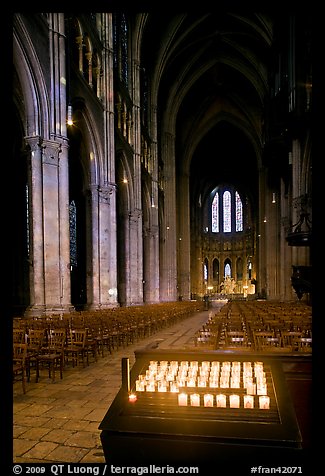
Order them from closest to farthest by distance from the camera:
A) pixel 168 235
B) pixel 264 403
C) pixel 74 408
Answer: pixel 264 403, pixel 74 408, pixel 168 235

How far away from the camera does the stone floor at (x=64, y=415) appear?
3699 millimetres

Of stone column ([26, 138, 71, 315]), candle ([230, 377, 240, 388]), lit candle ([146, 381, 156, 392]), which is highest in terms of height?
stone column ([26, 138, 71, 315])

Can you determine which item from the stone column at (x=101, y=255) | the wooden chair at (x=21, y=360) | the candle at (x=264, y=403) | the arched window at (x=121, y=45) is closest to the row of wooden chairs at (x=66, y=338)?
the wooden chair at (x=21, y=360)

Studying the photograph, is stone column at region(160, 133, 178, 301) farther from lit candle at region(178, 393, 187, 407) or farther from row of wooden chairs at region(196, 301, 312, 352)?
lit candle at region(178, 393, 187, 407)

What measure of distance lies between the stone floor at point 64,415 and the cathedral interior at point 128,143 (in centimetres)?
193

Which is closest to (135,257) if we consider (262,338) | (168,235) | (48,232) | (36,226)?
(48,232)

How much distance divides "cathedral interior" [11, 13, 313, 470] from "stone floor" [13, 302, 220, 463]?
193cm

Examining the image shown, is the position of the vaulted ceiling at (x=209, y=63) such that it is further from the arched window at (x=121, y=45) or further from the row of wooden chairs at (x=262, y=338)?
the row of wooden chairs at (x=262, y=338)

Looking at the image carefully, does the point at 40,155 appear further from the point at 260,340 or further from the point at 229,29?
the point at 229,29

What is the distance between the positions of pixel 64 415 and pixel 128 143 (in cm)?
2490

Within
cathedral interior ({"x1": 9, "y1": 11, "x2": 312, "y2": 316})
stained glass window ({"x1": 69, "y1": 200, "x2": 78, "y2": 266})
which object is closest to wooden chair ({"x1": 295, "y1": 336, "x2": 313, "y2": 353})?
cathedral interior ({"x1": 9, "y1": 11, "x2": 312, "y2": 316})

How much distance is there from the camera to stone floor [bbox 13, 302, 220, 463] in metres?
3.70

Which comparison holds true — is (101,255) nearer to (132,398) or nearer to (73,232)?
(73,232)

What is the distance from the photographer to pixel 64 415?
4852 mm
